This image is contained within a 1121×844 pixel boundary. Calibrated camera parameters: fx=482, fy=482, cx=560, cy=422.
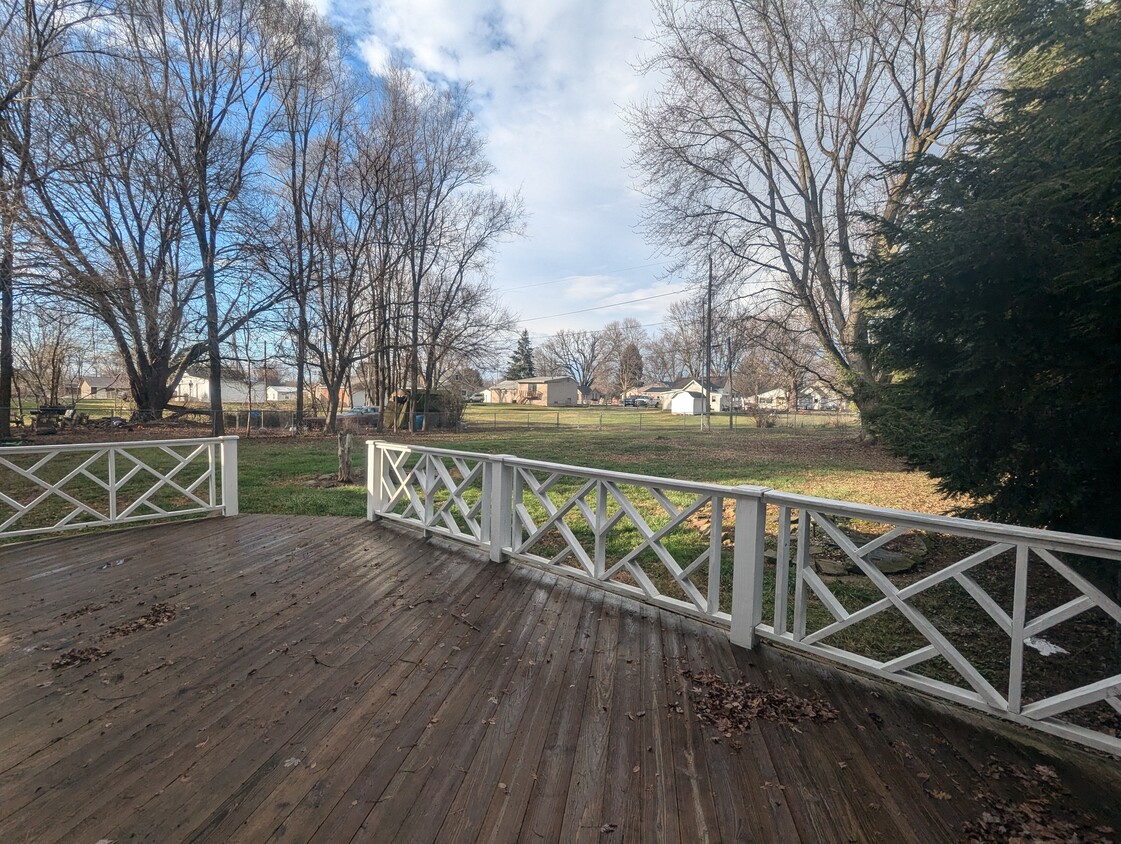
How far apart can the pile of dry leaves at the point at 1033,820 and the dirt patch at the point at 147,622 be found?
382cm

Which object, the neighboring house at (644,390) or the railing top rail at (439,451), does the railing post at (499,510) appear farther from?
the neighboring house at (644,390)

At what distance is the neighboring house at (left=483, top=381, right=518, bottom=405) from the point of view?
5888 cm

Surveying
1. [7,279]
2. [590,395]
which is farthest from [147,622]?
[590,395]

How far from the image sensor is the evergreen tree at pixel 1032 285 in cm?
231

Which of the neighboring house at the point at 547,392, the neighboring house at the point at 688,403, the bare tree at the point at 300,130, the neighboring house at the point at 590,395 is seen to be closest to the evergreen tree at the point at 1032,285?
the bare tree at the point at 300,130

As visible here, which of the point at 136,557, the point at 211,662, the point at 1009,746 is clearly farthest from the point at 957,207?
the point at 136,557

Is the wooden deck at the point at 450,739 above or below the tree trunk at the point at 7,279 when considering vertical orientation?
below

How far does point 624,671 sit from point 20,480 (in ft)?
31.6

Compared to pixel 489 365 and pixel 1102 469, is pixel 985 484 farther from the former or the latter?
pixel 489 365

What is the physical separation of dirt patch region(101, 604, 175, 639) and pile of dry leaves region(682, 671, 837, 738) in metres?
3.01

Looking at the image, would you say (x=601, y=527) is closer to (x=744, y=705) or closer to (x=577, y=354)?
(x=744, y=705)

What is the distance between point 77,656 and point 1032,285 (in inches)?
205

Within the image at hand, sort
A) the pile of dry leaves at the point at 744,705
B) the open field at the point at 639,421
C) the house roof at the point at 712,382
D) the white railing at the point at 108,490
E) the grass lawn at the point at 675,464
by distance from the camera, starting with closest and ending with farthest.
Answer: the pile of dry leaves at the point at 744,705, the white railing at the point at 108,490, the grass lawn at the point at 675,464, the open field at the point at 639,421, the house roof at the point at 712,382

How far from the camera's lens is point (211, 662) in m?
2.40
